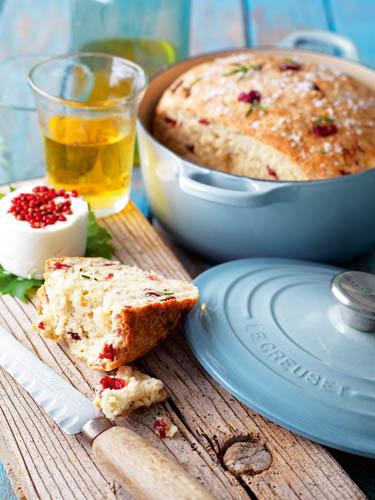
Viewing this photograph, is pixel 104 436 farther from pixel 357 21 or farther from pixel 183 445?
pixel 357 21

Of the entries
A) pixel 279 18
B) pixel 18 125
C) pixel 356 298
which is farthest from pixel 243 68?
pixel 279 18

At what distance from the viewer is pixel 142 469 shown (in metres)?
1.77

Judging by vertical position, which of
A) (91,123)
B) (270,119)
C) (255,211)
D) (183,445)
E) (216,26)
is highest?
(270,119)

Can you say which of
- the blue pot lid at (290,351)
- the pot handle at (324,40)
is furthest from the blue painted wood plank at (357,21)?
the blue pot lid at (290,351)

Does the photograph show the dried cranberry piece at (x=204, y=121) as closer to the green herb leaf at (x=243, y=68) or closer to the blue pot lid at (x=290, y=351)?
the green herb leaf at (x=243, y=68)

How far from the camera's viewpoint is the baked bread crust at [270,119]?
2727mm

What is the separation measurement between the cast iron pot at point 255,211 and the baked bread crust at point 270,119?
12cm

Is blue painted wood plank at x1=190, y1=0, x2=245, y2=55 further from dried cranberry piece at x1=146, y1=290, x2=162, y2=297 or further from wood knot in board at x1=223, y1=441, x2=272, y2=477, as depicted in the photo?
wood knot in board at x1=223, y1=441, x2=272, y2=477

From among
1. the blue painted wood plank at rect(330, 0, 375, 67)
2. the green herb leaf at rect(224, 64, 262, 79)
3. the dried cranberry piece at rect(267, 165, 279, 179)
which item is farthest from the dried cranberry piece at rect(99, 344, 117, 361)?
the blue painted wood plank at rect(330, 0, 375, 67)

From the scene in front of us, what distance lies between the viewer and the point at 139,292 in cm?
229

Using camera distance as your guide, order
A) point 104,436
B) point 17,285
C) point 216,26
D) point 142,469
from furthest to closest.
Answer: point 216,26 → point 17,285 → point 104,436 → point 142,469

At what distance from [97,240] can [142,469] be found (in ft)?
3.89

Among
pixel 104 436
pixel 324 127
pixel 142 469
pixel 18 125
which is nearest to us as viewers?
pixel 142 469

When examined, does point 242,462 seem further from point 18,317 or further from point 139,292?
point 18,317
